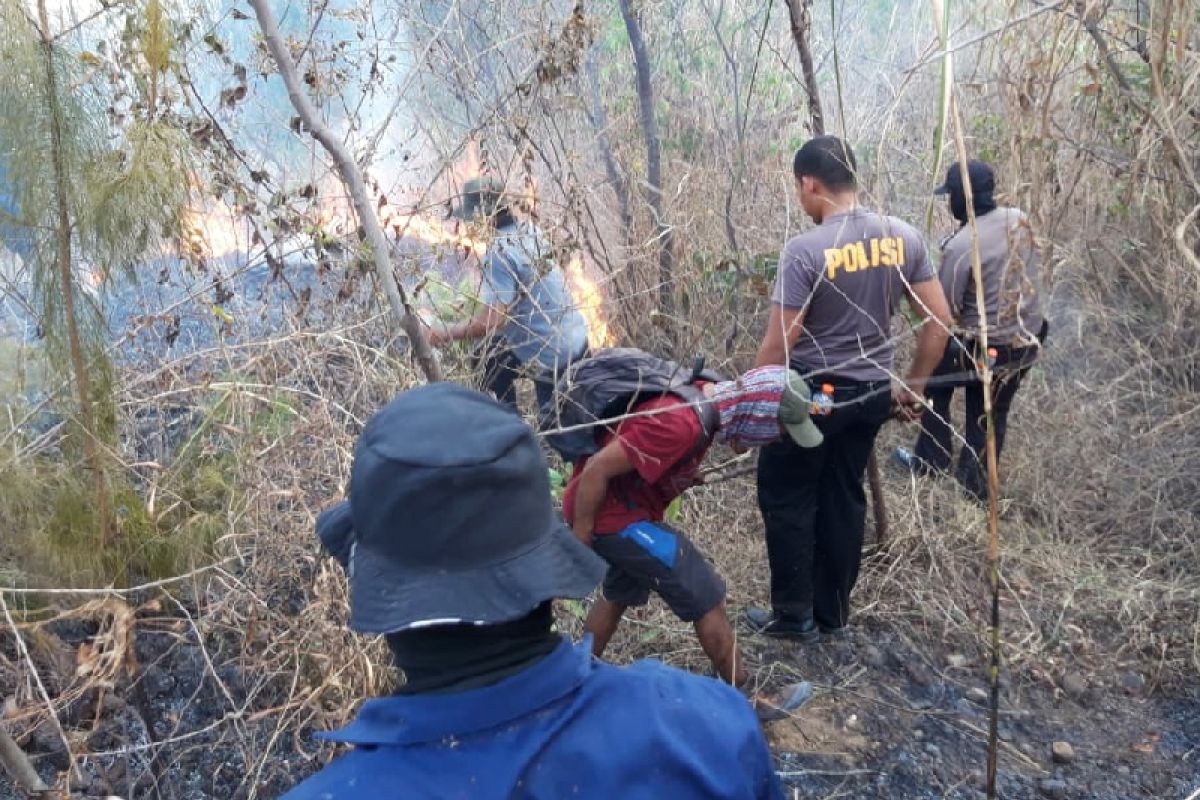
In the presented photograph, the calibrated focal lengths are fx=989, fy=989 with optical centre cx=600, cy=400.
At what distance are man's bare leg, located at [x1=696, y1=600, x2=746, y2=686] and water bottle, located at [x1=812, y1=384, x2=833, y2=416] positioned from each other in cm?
77

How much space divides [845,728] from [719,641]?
59 cm

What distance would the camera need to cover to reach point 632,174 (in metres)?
6.05

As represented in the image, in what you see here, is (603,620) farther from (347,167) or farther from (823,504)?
(347,167)

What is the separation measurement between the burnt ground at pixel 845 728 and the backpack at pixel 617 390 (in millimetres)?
1064

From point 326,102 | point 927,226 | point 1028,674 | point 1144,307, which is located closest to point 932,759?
point 1028,674

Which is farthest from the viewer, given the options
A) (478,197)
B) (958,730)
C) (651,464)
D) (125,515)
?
(478,197)

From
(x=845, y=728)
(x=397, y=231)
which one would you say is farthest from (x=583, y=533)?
(x=397, y=231)

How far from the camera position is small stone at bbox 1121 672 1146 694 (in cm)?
386

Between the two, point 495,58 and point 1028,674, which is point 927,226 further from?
point 495,58

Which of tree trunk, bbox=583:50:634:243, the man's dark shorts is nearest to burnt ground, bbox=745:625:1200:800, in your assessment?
the man's dark shorts

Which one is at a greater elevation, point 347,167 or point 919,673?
point 347,167

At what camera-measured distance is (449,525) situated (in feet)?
4.01

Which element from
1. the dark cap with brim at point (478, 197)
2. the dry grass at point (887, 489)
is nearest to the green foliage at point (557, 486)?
the dry grass at point (887, 489)

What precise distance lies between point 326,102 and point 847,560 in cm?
280
